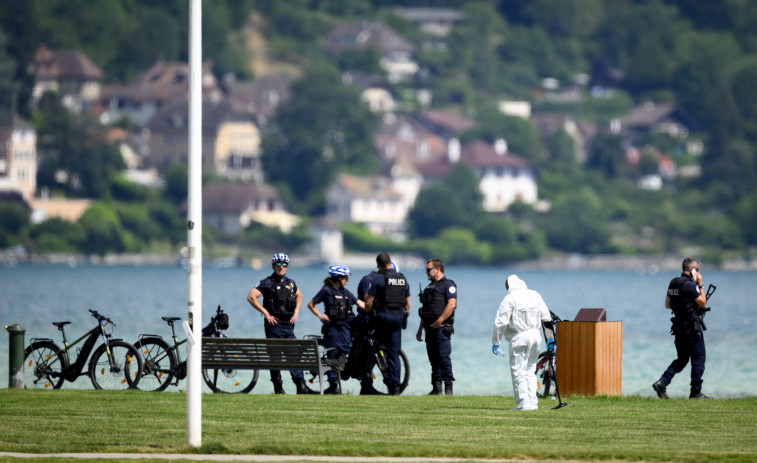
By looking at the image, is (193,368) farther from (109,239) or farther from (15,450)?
(109,239)

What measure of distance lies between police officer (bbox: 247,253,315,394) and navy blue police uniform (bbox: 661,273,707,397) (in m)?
5.11

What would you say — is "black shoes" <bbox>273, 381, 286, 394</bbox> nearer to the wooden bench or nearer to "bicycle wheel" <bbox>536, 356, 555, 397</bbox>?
the wooden bench

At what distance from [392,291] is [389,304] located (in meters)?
0.19

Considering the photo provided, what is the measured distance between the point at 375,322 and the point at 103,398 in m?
3.88

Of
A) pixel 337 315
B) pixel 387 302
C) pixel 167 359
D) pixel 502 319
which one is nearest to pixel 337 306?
pixel 337 315

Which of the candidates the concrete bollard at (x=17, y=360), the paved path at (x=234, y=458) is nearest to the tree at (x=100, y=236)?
the concrete bollard at (x=17, y=360)

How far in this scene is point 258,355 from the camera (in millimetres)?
21438

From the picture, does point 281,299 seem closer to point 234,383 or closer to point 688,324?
point 234,383

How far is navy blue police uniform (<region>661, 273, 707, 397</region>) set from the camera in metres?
21.3

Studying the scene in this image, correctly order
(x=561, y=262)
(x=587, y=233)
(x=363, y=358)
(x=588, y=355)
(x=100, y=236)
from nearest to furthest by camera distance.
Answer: (x=588, y=355) < (x=363, y=358) < (x=100, y=236) < (x=561, y=262) < (x=587, y=233)

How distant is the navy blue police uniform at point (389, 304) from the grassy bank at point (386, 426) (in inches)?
42.7

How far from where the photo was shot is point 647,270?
196m

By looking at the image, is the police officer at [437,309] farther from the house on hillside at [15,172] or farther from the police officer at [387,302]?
the house on hillside at [15,172]

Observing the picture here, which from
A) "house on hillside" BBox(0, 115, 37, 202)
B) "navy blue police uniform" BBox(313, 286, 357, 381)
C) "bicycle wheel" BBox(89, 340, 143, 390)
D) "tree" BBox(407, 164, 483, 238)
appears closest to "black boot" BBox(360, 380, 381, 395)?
"navy blue police uniform" BBox(313, 286, 357, 381)
